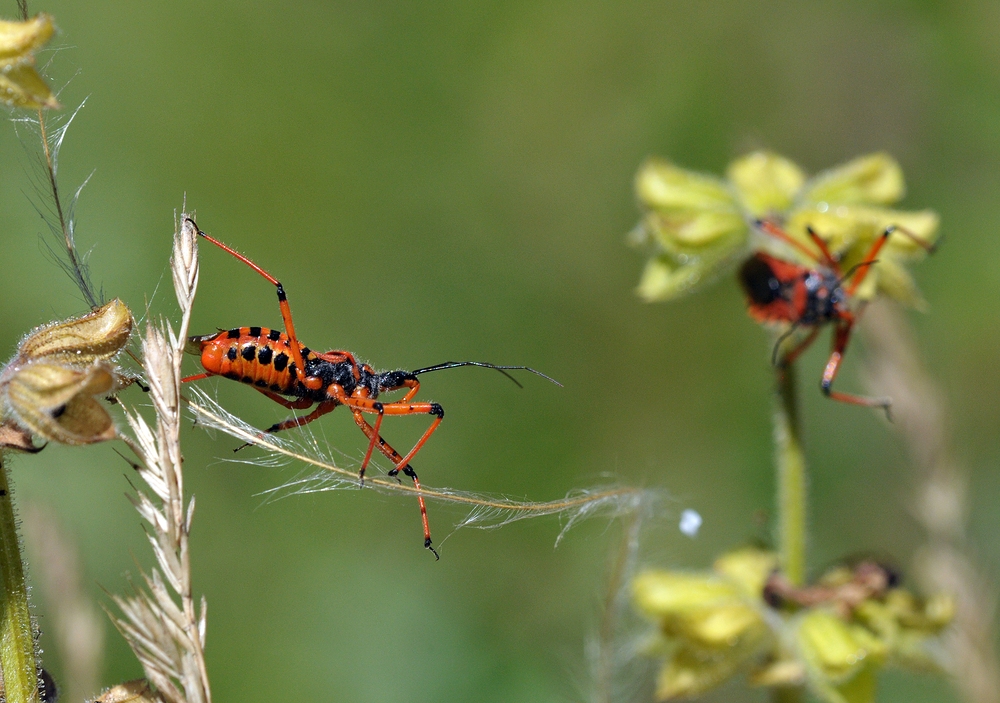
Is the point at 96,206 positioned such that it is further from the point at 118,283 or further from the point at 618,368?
the point at 618,368

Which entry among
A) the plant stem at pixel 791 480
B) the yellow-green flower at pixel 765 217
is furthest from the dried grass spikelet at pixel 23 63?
the plant stem at pixel 791 480

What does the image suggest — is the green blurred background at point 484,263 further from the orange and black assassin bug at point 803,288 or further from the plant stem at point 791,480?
the orange and black assassin bug at point 803,288

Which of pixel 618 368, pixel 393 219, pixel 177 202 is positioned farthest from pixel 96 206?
pixel 618 368

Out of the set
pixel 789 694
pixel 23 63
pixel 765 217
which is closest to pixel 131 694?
pixel 23 63

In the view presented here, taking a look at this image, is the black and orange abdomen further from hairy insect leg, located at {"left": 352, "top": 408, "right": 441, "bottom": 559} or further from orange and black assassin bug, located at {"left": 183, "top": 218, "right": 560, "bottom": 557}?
hairy insect leg, located at {"left": 352, "top": 408, "right": 441, "bottom": 559}

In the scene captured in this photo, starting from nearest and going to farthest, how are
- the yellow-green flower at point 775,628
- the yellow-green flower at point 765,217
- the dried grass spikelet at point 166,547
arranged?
1. the dried grass spikelet at point 166,547
2. the yellow-green flower at point 775,628
3. the yellow-green flower at point 765,217

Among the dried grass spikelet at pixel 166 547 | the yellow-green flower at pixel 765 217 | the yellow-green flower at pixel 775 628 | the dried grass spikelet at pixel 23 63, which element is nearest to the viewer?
the dried grass spikelet at pixel 23 63

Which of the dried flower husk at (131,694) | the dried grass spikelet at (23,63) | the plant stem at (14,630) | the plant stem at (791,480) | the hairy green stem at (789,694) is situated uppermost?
the dried grass spikelet at (23,63)
